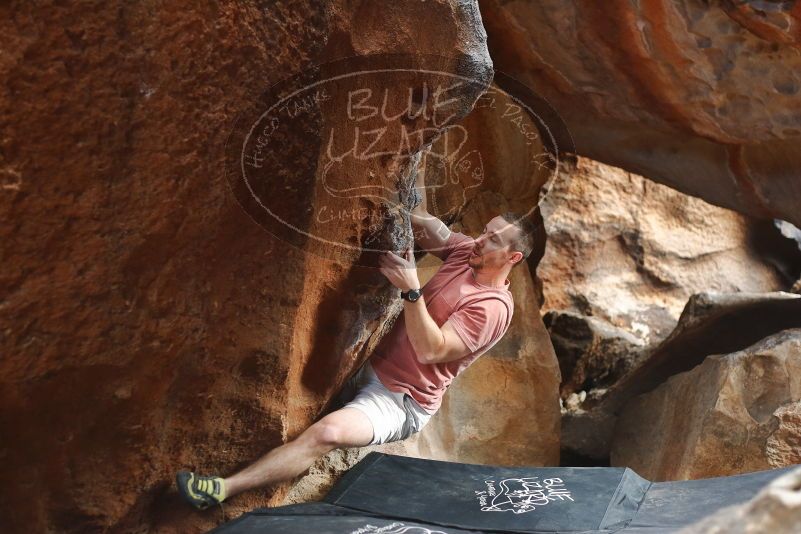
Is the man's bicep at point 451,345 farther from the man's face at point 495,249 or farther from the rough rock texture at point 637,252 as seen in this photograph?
the rough rock texture at point 637,252

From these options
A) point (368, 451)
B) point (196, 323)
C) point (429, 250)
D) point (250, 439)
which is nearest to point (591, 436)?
point (368, 451)

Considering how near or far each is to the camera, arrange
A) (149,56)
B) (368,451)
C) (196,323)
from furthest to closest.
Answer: (368,451) → (196,323) → (149,56)

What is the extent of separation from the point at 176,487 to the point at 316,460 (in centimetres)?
54

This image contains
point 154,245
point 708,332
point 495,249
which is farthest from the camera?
point 708,332

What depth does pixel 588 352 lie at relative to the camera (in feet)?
15.6

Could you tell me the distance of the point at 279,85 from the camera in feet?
6.38

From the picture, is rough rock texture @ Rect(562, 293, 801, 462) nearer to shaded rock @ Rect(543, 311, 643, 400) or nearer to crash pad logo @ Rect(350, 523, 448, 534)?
shaded rock @ Rect(543, 311, 643, 400)

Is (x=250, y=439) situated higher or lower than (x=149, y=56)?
lower

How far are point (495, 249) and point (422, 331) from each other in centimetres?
31

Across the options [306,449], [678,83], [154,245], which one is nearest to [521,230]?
[306,449]

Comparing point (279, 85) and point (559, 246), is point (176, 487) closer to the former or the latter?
point (279, 85)

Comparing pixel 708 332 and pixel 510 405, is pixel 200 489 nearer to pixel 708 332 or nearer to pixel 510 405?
pixel 510 405

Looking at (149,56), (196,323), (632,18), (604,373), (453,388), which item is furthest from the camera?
(604,373)

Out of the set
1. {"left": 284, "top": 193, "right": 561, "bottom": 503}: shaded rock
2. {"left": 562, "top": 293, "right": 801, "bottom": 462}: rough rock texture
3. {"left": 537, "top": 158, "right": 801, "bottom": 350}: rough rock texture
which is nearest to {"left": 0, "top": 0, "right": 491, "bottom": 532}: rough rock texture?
{"left": 284, "top": 193, "right": 561, "bottom": 503}: shaded rock
